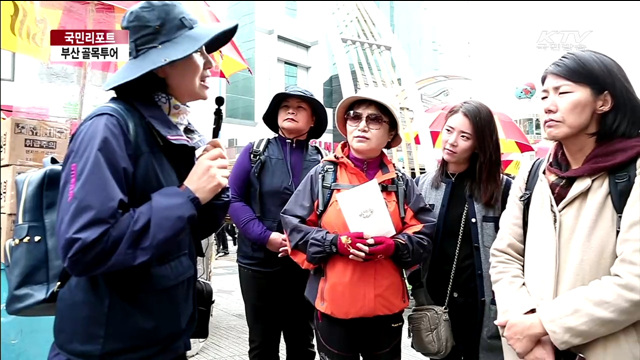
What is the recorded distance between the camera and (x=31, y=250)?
50.9 inches

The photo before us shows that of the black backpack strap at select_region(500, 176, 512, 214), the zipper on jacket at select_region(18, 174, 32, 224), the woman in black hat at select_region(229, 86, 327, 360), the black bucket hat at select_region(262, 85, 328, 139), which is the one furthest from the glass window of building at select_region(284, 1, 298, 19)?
the zipper on jacket at select_region(18, 174, 32, 224)

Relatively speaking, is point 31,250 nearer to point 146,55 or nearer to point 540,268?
point 146,55

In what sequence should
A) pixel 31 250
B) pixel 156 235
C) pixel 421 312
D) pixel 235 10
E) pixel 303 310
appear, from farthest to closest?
pixel 235 10, pixel 303 310, pixel 421 312, pixel 31 250, pixel 156 235

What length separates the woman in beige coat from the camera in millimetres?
1304

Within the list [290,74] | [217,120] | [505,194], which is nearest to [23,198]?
[217,120]

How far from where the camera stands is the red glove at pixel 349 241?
1821 millimetres

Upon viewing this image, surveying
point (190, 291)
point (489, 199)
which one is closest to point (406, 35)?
point (489, 199)

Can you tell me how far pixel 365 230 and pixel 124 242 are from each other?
1.08 m

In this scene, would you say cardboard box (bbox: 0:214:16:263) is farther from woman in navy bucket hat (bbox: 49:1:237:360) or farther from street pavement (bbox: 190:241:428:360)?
street pavement (bbox: 190:241:428:360)

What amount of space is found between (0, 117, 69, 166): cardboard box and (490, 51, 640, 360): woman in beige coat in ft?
8.60

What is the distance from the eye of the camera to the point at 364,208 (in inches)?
75.4

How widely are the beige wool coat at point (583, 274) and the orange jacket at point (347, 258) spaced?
0.48m

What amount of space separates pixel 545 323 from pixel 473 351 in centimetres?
80

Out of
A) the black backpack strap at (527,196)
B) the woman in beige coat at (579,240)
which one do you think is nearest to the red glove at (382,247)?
the woman in beige coat at (579,240)
